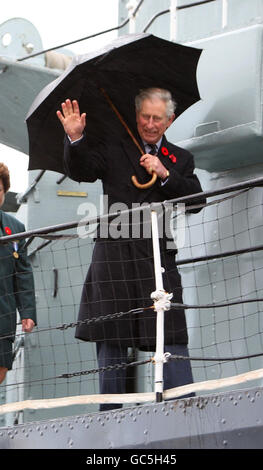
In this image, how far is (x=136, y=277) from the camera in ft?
15.9

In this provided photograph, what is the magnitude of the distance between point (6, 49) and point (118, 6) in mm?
855

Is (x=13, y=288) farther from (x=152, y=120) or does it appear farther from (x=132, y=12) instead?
(x=132, y=12)

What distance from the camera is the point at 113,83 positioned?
5.13m

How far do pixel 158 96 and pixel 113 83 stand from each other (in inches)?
10.4

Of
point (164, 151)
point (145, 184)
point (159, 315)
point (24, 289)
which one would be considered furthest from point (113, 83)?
point (159, 315)

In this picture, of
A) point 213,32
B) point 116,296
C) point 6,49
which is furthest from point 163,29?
point 116,296

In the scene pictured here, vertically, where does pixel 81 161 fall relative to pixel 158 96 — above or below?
below

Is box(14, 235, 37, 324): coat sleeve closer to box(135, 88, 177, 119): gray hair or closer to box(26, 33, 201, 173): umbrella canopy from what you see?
box(26, 33, 201, 173): umbrella canopy

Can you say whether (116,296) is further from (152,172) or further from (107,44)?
(107,44)

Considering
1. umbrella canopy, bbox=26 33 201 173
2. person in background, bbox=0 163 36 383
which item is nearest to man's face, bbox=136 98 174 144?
umbrella canopy, bbox=26 33 201 173

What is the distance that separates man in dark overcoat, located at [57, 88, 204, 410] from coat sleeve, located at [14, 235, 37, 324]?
53 cm

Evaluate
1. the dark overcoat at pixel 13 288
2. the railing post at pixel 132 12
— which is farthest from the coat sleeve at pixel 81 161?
the railing post at pixel 132 12

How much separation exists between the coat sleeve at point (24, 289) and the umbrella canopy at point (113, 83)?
0.56 meters

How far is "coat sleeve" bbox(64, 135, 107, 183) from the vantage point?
15.8 feet
